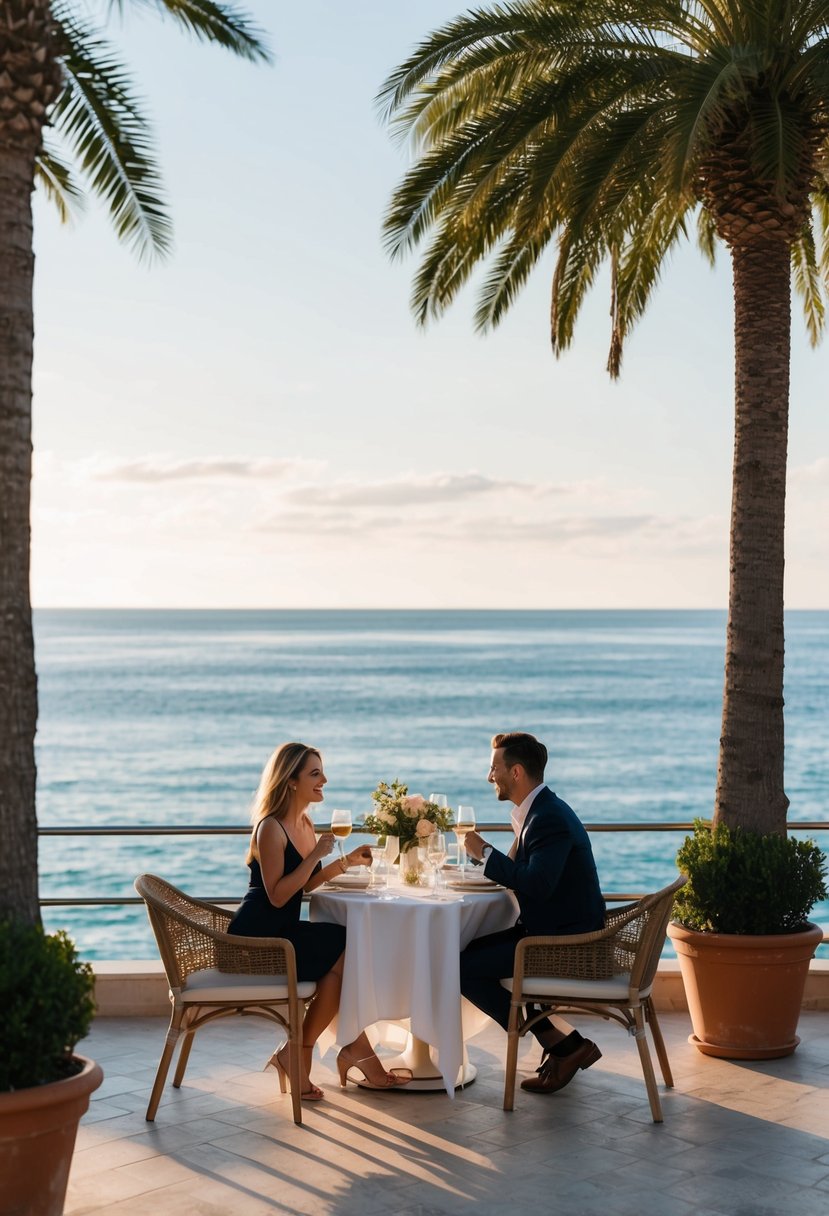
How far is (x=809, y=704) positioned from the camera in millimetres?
72188

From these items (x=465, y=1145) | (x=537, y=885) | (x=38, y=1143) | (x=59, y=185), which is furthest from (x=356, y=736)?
(x=38, y=1143)

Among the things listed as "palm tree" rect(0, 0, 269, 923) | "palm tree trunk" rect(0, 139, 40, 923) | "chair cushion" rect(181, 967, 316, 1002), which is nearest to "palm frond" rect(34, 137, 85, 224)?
"palm tree" rect(0, 0, 269, 923)

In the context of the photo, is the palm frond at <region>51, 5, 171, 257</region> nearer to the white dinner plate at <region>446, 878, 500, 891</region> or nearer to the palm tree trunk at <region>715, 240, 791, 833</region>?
the palm tree trunk at <region>715, 240, 791, 833</region>

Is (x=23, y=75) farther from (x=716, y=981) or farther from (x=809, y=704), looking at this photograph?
(x=809, y=704)

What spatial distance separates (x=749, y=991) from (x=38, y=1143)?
12.9ft

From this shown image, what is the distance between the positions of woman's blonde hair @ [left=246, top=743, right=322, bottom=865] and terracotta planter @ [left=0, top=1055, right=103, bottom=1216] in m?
1.89

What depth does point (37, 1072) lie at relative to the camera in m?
4.48

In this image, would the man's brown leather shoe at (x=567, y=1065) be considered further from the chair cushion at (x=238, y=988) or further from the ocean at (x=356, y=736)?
the ocean at (x=356, y=736)

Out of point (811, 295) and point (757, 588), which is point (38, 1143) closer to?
point (757, 588)

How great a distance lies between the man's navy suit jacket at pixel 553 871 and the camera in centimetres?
625

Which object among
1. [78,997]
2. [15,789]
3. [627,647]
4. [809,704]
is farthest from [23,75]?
[627,647]

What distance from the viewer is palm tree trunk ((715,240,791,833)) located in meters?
7.60

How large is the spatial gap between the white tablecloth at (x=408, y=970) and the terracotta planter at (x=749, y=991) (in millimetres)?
1476

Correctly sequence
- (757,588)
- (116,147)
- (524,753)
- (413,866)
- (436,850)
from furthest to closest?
(116,147) → (757,588) → (413,866) → (524,753) → (436,850)
